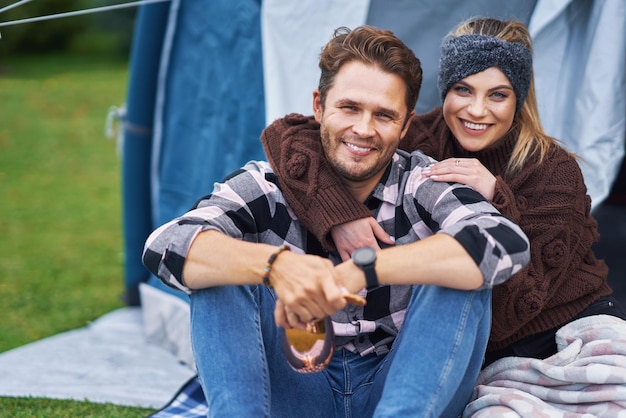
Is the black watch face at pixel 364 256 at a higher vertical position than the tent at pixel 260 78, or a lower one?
lower

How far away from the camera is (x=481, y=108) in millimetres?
2283

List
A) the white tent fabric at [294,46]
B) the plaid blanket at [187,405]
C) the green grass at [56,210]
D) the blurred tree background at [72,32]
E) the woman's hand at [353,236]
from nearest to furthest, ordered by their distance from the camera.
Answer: the woman's hand at [353,236] → the plaid blanket at [187,405] → the white tent fabric at [294,46] → the green grass at [56,210] → the blurred tree background at [72,32]

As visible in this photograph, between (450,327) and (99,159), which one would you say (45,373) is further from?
(99,159)

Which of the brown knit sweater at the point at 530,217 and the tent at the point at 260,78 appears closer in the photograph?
the brown knit sweater at the point at 530,217

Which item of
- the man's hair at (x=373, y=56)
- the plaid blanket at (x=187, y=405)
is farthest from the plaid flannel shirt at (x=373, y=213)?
the plaid blanket at (x=187, y=405)

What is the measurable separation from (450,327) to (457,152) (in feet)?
2.45

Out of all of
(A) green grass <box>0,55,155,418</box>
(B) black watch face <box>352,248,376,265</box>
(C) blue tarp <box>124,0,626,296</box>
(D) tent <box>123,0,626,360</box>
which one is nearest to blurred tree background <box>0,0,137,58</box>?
(A) green grass <box>0,55,155,418</box>

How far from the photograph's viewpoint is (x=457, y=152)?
95.9 inches

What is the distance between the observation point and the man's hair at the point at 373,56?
2.13 m

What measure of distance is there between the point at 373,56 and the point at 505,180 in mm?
526

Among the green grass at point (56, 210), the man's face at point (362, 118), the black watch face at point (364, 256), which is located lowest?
the green grass at point (56, 210)

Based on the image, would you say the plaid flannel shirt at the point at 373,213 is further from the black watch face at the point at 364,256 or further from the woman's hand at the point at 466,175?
the black watch face at the point at 364,256

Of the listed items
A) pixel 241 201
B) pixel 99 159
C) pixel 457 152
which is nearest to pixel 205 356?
pixel 241 201

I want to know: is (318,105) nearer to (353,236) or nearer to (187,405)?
(353,236)
